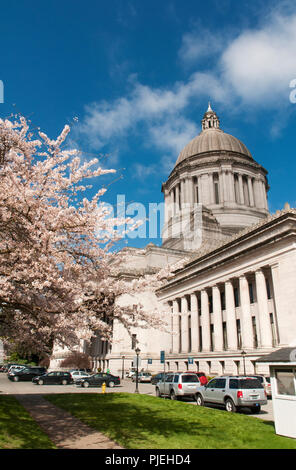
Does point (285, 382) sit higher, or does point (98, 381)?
point (285, 382)

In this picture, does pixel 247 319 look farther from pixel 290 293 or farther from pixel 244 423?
pixel 244 423

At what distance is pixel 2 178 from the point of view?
10.0 metres

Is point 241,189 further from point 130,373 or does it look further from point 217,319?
point 130,373

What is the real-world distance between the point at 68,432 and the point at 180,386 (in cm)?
1412

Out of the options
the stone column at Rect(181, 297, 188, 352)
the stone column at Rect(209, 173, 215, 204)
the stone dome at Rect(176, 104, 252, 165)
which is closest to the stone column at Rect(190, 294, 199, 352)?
the stone column at Rect(181, 297, 188, 352)

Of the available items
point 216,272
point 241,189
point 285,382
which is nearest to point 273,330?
point 216,272

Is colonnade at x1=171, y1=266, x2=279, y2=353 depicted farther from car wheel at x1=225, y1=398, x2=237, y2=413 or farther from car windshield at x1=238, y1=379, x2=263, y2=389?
car windshield at x1=238, y1=379, x2=263, y2=389

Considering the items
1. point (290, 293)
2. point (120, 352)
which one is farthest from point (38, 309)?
point (120, 352)

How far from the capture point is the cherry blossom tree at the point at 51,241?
941 cm

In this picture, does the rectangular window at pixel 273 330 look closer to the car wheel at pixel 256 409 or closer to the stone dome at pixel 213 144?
the car wheel at pixel 256 409

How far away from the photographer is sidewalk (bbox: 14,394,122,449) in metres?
9.14

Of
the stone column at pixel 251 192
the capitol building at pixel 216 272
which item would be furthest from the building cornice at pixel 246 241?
the stone column at pixel 251 192

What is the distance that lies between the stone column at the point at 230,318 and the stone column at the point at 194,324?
725cm

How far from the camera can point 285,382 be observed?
11.7 meters
